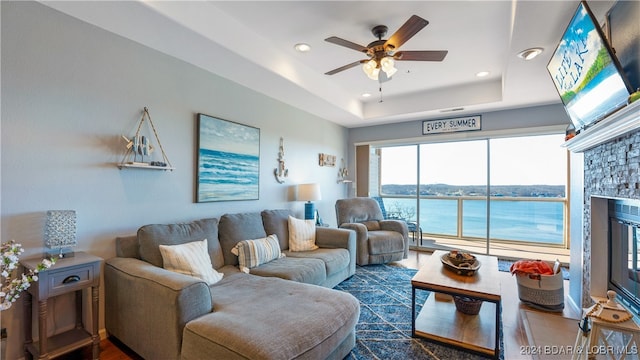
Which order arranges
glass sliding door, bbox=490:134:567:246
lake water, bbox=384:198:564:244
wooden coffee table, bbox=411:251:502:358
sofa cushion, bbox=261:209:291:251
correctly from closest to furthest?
wooden coffee table, bbox=411:251:502:358 → sofa cushion, bbox=261:209:291:251 → glass sliding door, bbox=490:134:567:246 → lake water, bbox=384:198:564:244

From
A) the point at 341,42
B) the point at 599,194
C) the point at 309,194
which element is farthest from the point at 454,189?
the point at 341,42

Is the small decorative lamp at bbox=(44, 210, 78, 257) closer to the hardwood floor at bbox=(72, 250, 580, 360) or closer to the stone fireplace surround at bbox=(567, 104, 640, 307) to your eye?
the hardwood floor at bbox=(72, 250, 580, 360)

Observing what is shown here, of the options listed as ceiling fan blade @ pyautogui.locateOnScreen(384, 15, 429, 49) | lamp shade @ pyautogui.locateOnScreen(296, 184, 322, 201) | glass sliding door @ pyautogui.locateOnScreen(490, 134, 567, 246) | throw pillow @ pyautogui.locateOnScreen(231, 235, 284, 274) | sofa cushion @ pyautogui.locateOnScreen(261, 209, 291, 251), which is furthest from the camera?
glass sliding door @ pyautogui.locateOnScreen(490, 134, 567, 246)

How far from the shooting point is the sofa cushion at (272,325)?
1.40m

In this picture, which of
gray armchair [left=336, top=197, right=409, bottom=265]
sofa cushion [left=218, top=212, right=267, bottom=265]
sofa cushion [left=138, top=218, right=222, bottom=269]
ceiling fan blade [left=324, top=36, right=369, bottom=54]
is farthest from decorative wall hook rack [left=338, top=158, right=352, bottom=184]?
ceiling fan blade [left=324, top=36, right=369, bottom=54]

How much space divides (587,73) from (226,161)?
3.05 metres

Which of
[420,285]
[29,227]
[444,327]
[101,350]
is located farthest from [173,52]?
[444,327]

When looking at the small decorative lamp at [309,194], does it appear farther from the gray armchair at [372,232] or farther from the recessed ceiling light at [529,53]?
the recessed ceiling light at [529,53]

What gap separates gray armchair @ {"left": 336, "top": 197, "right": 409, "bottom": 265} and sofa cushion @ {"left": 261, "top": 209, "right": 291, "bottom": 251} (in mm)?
1019

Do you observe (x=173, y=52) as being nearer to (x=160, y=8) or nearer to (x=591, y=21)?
(x=160, y=8)

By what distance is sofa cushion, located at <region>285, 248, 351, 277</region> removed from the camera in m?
2.95

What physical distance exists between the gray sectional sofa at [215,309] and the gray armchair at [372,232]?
145cm

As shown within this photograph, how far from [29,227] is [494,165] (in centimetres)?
556

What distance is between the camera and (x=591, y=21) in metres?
1.51
